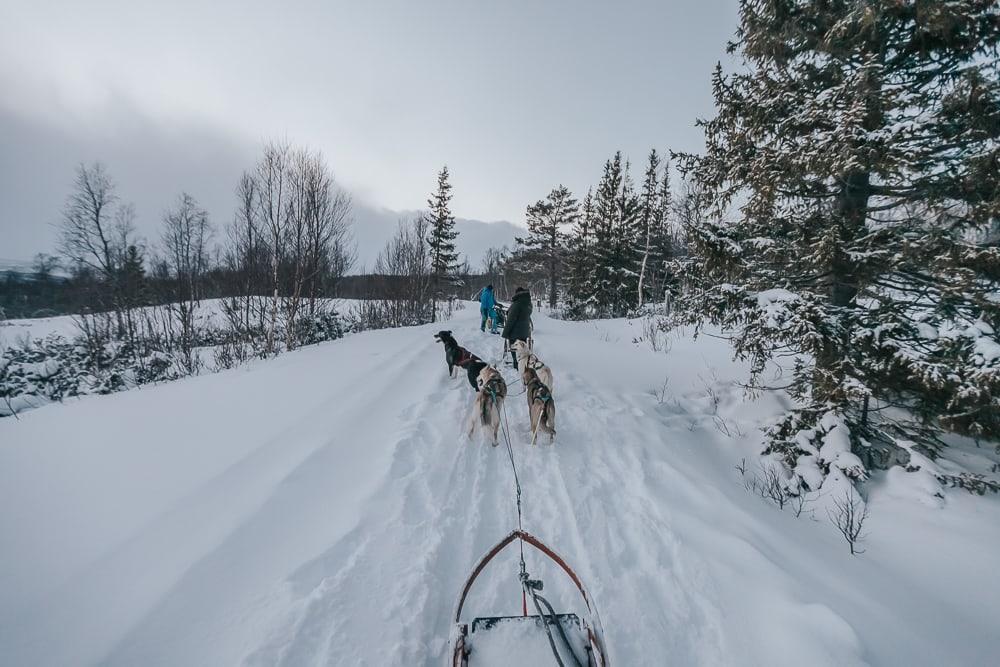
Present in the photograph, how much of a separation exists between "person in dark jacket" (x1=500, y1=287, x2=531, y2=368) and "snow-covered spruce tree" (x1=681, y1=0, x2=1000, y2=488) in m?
3.38

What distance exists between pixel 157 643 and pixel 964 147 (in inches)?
300

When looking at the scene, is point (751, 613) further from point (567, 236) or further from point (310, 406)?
point (567, 236)

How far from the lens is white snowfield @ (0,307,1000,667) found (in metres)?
1.88

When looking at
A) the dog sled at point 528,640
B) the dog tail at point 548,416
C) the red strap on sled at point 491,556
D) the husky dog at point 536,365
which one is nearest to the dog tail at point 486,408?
the dog tail at point 548,416

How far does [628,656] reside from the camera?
1925mm

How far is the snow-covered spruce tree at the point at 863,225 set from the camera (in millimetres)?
3205

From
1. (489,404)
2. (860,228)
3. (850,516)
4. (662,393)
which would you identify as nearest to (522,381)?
(489,404)

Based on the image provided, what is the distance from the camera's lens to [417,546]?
100 inches

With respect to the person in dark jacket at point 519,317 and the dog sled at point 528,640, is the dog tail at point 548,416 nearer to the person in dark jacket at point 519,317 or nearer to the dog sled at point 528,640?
the dog sled at point 528,640

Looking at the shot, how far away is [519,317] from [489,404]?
3455mm

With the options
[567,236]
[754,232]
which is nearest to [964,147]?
[754,232]

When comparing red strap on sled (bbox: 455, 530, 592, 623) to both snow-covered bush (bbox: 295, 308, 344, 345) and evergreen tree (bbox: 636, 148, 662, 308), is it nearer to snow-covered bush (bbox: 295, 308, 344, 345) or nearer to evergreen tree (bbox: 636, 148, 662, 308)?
snow-covered bush (bbox: 295, 308, 344, 345)

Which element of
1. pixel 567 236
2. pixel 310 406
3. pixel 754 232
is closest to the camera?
pixel 754 232

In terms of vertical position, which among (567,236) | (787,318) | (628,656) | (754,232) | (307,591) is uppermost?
(567,236)
